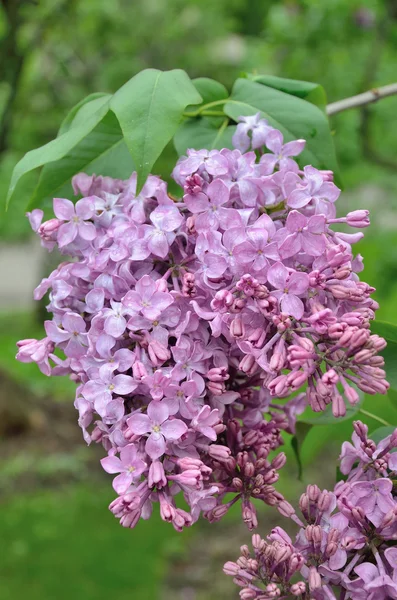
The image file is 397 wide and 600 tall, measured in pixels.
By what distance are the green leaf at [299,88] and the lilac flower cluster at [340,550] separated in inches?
26.3

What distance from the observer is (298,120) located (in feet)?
4.21

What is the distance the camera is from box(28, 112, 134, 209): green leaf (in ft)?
4.13

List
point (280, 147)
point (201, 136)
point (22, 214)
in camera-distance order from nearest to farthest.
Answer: point (280, 147) < point (201, 136) < point (22, 214)

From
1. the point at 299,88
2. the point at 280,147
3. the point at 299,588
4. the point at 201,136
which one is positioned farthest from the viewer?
the point at 299,88

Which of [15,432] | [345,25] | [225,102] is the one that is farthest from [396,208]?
[225,102]

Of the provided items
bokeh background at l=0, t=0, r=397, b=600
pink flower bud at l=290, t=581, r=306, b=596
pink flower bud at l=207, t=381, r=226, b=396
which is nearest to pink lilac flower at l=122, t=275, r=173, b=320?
pink flower bud at l=207, t=381, r=226, b=396

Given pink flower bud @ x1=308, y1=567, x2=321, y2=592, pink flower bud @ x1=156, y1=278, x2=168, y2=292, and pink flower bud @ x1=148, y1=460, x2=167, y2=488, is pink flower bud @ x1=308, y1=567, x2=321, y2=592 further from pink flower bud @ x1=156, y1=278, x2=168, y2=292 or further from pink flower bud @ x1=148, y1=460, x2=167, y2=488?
pink flower bud @ x1=156, y1=278, x2=168, y2=292

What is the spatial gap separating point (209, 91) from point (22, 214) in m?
4.27

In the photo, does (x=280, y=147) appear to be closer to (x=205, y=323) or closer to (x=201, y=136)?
(x=201, y=136)

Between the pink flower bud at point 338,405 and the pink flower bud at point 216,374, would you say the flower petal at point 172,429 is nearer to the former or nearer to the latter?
the pink flower bud at point 216,374

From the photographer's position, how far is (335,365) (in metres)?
0.91

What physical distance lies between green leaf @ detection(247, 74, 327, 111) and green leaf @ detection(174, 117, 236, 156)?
16cm

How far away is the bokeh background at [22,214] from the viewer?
479cm

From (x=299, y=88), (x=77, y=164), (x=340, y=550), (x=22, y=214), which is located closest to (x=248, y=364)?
(x=340, y=550)
